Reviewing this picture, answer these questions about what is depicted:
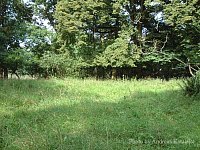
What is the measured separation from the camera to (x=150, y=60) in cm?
2653

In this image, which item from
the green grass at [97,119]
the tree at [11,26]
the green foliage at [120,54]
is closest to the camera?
the green grass at [97,119]

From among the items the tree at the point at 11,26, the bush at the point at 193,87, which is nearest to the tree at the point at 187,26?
the bush at the point at 193,87

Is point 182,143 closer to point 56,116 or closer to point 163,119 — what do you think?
point 163,119

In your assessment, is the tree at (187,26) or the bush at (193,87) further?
the tree at (187,26)

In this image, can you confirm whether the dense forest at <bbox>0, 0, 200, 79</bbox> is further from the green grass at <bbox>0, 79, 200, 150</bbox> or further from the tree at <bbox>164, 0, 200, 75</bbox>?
the green grass at <bbox>0, 79, 200, 150</bbox>

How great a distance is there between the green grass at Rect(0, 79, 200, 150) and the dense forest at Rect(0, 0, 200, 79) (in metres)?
11.1

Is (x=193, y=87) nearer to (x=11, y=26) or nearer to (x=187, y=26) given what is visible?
(x=187, y=26)

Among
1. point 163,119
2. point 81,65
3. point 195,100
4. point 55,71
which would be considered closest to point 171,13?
point 81,65

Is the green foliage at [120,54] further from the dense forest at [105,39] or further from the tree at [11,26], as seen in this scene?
the tree at [11,26]

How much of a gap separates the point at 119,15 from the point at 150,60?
14.3 ft

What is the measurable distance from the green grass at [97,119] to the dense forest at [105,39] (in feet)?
36.3

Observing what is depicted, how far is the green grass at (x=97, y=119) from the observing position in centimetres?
679

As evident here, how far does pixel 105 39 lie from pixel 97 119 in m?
19.3

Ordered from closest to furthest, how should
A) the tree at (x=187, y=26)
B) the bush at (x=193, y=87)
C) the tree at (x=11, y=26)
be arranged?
the bush at (x=193, y=87)
the tree at (x=187, y=26)
the tree at (x=11, y=26)
